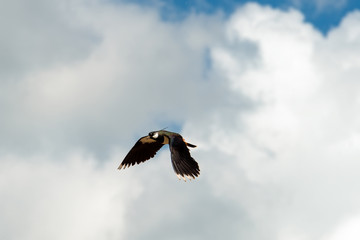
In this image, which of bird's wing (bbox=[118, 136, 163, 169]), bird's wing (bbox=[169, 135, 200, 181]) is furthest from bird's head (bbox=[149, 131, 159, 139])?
bird's wing (bbox=[169, 135, 200, 181])

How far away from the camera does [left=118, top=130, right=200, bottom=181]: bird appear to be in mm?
23312

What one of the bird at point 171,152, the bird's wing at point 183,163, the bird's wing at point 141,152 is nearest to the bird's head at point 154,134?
the bird at point 171,152

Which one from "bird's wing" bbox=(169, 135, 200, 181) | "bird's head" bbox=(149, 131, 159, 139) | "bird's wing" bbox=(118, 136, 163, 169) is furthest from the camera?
"bird's wing" bbox=(118, 136, 163, 169)

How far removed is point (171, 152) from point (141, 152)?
16.3ft

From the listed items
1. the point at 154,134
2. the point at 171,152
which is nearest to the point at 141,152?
the point at 154,134

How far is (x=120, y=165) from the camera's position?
2869 centimetres

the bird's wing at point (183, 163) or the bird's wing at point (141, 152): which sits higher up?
the bird's wing at point (141, 152)

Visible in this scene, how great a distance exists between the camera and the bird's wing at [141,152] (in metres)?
28.0

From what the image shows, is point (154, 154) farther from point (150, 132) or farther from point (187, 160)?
point (187, 160)

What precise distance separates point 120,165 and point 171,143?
5226 mm

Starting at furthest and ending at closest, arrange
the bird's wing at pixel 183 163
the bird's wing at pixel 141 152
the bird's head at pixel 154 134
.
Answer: the bird's wing at pixel 141 152 → the bird's head at pixel 154 134 → the bird's wing at pixel 183 163

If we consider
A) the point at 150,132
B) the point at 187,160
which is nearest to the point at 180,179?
the point at 187,160

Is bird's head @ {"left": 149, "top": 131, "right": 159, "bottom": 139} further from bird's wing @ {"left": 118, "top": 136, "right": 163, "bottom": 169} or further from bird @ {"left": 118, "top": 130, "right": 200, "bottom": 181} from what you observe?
bird's wing @ {"left": 118, "top": 136, "right": 163, "bottom": 169}

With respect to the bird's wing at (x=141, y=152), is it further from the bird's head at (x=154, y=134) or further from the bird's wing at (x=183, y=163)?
the bird's wing at (x=183, y=163)
